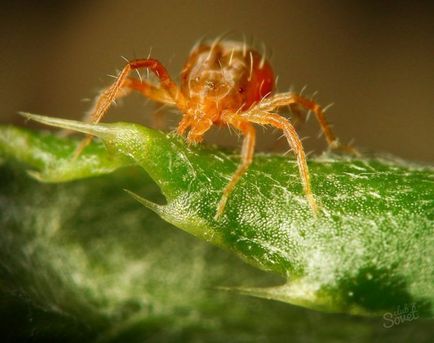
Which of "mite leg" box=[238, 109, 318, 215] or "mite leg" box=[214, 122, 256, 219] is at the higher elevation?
"mite leg" box=[238, 109, 318, 215]

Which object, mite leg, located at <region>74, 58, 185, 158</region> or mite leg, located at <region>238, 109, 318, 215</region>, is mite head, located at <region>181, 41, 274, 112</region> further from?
mite leg, located at <region>238, 109, 318, 215</region>

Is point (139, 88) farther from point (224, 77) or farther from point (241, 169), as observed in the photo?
point (241, 169)

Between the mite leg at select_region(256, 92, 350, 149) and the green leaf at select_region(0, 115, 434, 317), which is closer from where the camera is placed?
the green leaf at select_region(0, 115, 434, 317)

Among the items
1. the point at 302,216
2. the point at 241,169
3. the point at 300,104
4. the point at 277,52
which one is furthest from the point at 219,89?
the point at 277,52

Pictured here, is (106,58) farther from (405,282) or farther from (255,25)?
(405,282)

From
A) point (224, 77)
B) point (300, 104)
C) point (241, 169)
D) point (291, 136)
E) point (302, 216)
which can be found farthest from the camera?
point (224, 77)

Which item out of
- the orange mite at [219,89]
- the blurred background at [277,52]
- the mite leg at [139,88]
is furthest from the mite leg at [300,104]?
the blurred background at [277,52]

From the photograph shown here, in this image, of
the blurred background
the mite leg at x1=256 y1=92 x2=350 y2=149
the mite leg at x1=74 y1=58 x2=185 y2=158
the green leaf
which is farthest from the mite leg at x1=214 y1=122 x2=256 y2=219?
the blurred background
